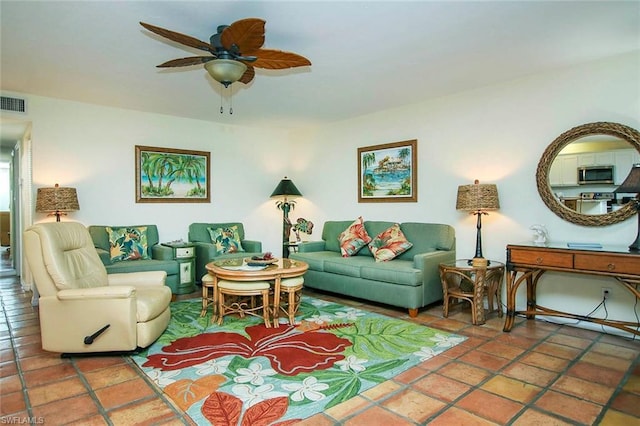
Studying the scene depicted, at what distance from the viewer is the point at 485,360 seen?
2.79 meters

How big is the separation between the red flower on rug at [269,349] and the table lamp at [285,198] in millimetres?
2916

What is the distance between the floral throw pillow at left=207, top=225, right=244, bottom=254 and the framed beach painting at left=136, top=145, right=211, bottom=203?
0.64m

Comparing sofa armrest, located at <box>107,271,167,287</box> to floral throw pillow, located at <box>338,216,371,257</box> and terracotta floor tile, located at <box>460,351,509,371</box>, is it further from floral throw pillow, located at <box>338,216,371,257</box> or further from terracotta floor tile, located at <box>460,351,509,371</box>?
terracotta floor tile, located at <box>460,351,509,371</box>

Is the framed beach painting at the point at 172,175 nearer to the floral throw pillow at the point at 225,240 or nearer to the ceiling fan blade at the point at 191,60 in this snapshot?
the floral throw pillow at the point at 225,240

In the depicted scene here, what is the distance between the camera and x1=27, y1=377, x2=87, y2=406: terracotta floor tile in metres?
2.22

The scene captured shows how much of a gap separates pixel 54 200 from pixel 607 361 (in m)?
5.36

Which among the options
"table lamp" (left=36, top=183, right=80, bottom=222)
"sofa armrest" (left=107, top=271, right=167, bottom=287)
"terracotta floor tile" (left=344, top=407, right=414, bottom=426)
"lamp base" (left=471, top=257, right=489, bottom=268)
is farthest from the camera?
"table lamp" (left=36, top=183, right=80, bottom=222)

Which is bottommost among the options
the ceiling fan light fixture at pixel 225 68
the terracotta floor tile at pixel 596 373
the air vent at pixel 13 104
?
the terracotta floor tile at pixel 596 373

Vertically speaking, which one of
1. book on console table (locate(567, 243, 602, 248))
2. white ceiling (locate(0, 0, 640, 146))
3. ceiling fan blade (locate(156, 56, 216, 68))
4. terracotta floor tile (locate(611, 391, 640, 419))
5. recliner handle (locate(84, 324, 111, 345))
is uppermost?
white ceiling (locate(0, 0, 640, 146))

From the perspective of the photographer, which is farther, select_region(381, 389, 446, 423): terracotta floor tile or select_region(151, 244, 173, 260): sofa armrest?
select_region(151, 244, 173, 260): sofa armrest

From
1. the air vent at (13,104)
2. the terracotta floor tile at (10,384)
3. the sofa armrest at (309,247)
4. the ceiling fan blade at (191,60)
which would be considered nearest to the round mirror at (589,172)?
the sofa armrest at (309,247)

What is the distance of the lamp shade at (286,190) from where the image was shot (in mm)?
6047

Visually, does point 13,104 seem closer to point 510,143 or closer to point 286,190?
point 286,190

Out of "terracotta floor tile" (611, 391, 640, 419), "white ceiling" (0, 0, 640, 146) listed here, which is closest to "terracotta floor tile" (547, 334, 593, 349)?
"terracotta floor tile" (611, 391, 640, 419)
